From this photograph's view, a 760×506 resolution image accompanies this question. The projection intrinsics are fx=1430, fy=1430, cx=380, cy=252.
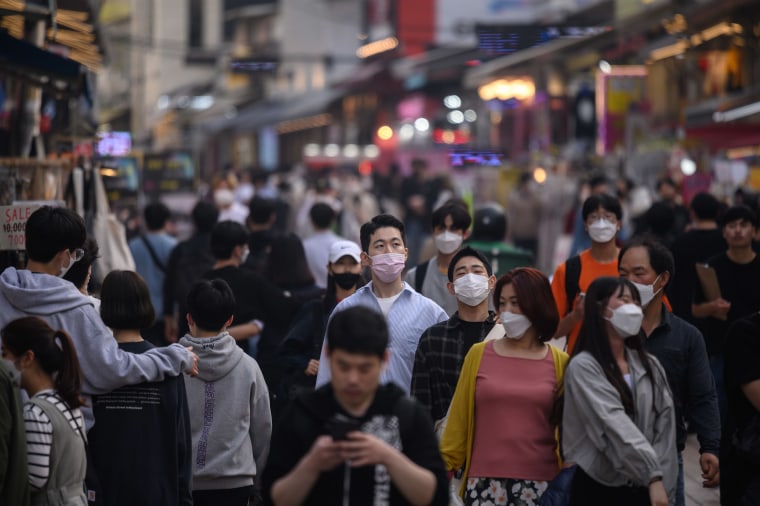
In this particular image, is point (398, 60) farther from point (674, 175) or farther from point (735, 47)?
point (674, 175)

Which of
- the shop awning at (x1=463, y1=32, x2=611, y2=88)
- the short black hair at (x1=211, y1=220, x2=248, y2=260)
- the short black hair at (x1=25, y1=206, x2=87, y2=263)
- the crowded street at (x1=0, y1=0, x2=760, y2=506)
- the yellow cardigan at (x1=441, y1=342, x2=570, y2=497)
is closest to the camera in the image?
the crowded street at (x1=0, y1=0, x2=760, y2=506)

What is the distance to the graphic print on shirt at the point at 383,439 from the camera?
4285 mm

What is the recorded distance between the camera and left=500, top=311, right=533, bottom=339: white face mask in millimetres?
6031

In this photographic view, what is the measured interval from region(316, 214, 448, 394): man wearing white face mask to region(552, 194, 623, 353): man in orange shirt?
1.32 metres

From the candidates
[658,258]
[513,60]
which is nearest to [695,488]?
[658,258]

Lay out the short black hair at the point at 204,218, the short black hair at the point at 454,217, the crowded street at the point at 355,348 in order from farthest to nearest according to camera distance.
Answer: the short black hair at the point at 204,218 → the short black hair at the point at 454,217 → the crowded street at the point at 355,348

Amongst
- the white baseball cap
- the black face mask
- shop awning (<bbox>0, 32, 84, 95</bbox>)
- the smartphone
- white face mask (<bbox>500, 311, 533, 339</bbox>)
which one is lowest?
the smartphone

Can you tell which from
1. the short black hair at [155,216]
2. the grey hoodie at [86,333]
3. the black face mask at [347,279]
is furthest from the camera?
the short black hair at [155,216]

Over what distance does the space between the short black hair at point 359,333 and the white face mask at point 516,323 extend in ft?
5.70

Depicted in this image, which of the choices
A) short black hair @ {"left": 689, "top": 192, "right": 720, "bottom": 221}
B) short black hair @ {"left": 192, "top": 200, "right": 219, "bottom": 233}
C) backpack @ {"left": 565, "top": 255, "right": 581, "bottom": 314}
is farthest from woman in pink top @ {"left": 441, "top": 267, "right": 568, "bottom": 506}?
short black hair @ {"left": 192, "top": 200, "right": 219, "bottom": 233}

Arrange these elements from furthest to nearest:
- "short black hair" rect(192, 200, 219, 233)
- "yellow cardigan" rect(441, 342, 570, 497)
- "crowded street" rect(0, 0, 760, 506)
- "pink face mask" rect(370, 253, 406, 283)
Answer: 1. "short black hair" rect(192, 200, 219, 233)
2. "pink face mask" rect(370, 253, 406, 283)
3. "yellow cardigan" rect(441, 342, 570, 497)
4. "crowded street" rect(0, 0, 760, 506)

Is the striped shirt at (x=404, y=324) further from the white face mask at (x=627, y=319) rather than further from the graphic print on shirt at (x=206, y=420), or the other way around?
the white face mask at (x=627, y=319)

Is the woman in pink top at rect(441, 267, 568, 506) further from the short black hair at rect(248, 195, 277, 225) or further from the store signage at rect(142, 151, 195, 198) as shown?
the store signage at rect(142, 151, 195, 198)

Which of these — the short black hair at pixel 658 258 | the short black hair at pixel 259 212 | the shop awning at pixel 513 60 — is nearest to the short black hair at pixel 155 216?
the short black hair at pixel 259 212
